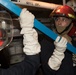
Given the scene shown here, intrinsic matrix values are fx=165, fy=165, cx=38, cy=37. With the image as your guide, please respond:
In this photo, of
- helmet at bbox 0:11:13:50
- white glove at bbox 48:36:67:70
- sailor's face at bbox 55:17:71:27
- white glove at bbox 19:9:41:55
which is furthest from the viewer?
sailor's face at bbox 55:17:71:27

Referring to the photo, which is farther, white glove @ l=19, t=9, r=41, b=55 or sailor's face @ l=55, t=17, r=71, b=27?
sailor's face @ l=55, t=17, r=71, b=27

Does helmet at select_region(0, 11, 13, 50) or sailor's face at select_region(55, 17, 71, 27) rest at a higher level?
helmet at select_region(0, 11, 13, 50)

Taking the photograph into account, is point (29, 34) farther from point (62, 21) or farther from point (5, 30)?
point (62, 21)

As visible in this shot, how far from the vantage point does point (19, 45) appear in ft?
8.46

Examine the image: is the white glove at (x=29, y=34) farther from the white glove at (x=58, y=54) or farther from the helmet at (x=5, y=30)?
the white glove at (x=58, y=54)

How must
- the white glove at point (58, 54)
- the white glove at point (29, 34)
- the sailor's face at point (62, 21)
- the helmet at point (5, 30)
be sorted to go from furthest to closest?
the sailor's face at point (62, 21) < the white glove at point (58, 54) < the white glove at point (29, 34) < the helmet at point (5, 30)

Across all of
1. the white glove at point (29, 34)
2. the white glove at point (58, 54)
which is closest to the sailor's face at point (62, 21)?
the white glove at point (58, 54)

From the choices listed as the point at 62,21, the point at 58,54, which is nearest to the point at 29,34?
the point at 58,54

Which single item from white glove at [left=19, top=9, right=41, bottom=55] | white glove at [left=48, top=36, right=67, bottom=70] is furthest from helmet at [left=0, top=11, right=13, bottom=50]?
white glove at [left=48, top=36, right=67, bottom=70]

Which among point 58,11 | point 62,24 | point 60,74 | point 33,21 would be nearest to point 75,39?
point 62,24

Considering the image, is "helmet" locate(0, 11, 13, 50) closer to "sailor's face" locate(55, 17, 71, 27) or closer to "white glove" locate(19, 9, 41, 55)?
"white glove" locate(19, 9, 41, 55)

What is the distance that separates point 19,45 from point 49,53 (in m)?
0.94

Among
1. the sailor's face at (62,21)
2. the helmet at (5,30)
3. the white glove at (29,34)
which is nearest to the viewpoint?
the helmet at (5,30)

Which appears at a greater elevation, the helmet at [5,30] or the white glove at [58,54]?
the helmet at [5,30]
